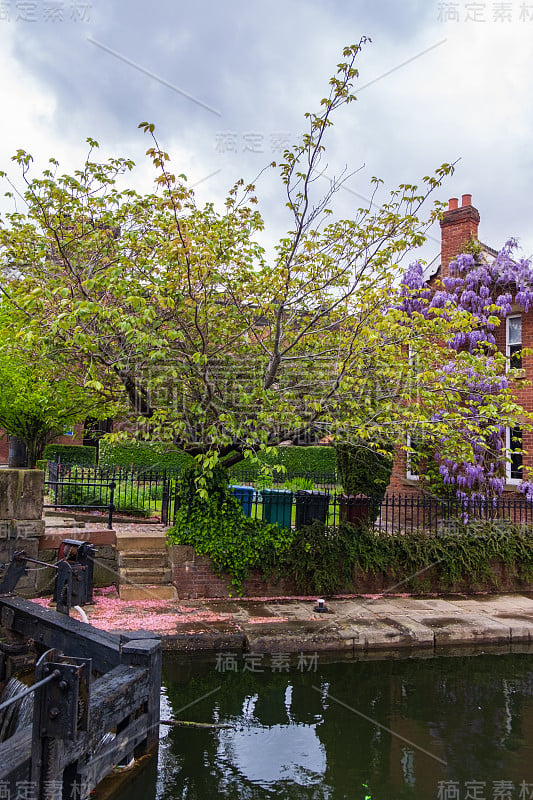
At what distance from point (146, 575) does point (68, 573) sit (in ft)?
13.0

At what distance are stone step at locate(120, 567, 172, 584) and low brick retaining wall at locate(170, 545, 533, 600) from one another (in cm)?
29

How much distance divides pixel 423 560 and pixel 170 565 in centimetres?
461

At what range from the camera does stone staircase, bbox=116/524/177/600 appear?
9.14 meters

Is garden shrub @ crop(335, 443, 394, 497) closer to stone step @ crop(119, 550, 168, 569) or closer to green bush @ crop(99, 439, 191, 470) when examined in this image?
stone step @ crop(119, 550, 168, 569)

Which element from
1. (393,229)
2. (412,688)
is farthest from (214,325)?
(412,688)

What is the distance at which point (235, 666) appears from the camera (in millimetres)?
7105

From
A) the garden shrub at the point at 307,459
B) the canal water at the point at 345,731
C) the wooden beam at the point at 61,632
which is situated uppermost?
the garden shrub at the point at 307,459

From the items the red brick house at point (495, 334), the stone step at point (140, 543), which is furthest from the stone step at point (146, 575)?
the red brick house at point (495, 334)

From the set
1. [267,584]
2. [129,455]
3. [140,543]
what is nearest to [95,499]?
[140,543]

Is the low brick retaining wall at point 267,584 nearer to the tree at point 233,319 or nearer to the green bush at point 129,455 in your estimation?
the tree at point 233,319

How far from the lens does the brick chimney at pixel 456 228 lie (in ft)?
54.1

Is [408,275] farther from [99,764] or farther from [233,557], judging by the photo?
[99,764]

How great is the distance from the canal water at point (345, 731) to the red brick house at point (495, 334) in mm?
8304

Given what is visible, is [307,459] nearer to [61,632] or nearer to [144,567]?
[144,567]
